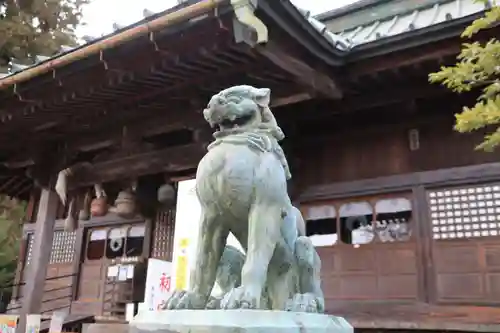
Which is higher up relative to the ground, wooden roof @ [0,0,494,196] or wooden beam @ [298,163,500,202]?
wooden roof @ [0,0,494,196]

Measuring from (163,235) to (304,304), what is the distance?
6475 millimetres

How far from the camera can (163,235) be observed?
345 inches

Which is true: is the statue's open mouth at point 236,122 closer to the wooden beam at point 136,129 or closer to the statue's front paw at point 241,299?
the statue's front paw at point 241,299

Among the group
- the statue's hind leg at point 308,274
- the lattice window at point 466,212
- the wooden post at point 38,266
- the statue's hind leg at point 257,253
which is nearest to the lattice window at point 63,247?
the wooden post at point 38,266

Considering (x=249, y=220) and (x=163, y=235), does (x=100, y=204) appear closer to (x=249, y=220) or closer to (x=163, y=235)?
(x=163, y=235)

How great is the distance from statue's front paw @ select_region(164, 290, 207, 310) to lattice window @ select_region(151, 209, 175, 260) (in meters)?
6.09

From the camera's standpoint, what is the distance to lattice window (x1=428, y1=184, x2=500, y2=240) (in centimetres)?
573

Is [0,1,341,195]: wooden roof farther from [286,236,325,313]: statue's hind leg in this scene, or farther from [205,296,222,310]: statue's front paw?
[205,296,222,310]: statue's front paw

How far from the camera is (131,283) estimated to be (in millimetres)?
8820

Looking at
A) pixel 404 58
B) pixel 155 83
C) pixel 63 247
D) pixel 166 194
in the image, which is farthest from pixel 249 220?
pixel 63 247

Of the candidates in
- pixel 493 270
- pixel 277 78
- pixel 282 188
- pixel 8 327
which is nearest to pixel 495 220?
pixel 493 270

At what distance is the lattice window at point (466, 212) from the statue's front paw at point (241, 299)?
168 inches

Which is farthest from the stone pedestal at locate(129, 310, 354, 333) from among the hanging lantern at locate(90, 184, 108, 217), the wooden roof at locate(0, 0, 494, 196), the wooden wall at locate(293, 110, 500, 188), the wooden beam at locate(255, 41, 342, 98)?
the hanging lantern at locate(90, 184, 108, 217)

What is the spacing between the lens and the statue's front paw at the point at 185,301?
101 inches
